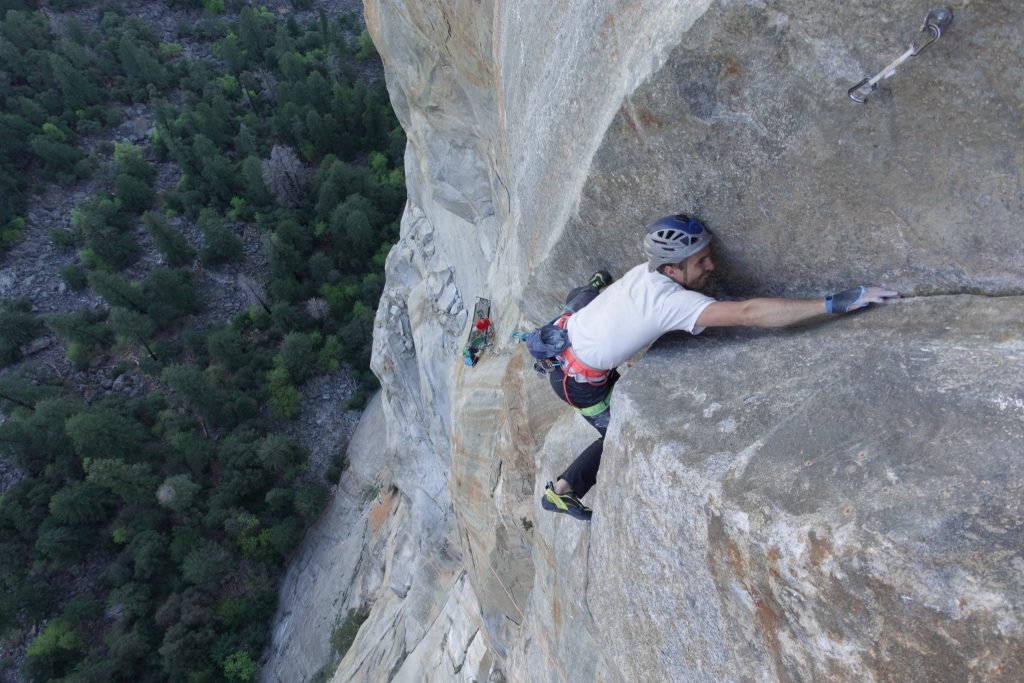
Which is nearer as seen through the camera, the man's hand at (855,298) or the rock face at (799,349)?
the rock face at (799,349)

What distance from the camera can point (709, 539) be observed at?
115 inches

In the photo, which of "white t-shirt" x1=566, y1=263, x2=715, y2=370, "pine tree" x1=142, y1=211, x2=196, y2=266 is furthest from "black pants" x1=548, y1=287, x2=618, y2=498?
"pine tree" x1=142, y1=211, x2=196, y2=266

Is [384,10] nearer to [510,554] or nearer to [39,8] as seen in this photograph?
[510,554]

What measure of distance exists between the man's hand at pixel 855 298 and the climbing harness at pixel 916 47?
95 cm

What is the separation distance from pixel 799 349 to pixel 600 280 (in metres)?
1.67

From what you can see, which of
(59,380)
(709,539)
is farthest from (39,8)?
(709,539)

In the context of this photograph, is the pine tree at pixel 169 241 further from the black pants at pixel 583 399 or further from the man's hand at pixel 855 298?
the man's hand at pixel 855 298

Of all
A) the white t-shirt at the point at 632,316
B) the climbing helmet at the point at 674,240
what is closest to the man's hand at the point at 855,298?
the white t-shirt at the point at 632,316

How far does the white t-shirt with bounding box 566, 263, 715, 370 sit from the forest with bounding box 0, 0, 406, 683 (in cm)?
2325

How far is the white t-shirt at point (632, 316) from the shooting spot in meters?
3.67

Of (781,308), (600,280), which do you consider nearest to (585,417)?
(600,280)

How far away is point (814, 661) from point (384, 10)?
11673 millimetres

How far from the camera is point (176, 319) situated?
31562mm

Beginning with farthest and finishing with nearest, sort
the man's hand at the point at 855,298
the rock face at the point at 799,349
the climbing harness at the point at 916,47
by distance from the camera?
1. the man's hand at the point at 855,298
2. the climbing harness at the point at 916,47
3. the rock face at the point at 799,349
